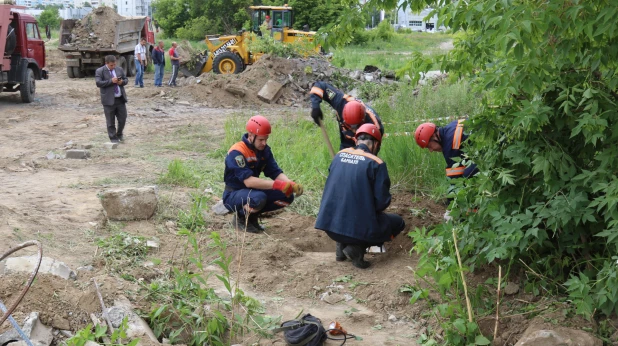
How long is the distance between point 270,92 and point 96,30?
8599mm

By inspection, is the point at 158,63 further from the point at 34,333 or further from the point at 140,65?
the point at 34,333

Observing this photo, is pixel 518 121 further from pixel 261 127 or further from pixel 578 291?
pixel 261 127

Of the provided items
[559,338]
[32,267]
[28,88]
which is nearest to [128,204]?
[32,267]

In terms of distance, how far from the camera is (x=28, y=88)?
17766mm

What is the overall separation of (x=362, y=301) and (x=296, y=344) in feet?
3.69

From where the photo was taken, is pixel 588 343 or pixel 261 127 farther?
pixel 261 127

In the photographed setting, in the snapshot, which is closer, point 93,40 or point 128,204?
point 128,204

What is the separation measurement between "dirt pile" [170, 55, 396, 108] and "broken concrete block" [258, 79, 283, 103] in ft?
0.42

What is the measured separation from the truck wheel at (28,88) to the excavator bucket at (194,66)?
6.29m

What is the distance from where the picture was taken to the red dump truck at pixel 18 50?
54.5ft

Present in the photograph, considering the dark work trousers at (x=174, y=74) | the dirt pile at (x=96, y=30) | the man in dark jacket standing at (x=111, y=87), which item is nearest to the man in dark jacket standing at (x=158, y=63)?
the dark work trousers at (x=174, y=74)

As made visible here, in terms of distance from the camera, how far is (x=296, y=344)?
15.5 feet

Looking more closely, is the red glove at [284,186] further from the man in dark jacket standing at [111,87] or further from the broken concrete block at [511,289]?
the man in dark jacket standing at [111,87]

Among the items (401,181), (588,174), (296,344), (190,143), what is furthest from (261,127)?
(190,143)
